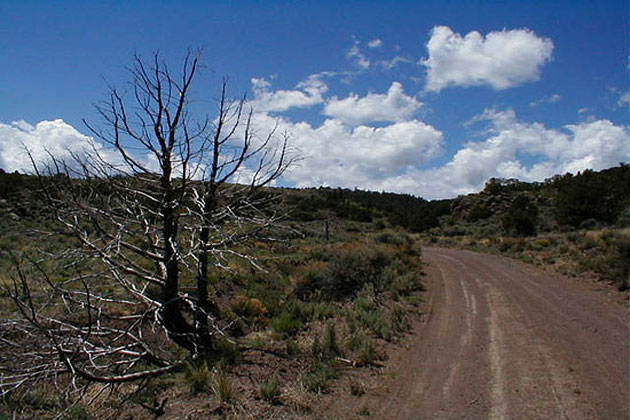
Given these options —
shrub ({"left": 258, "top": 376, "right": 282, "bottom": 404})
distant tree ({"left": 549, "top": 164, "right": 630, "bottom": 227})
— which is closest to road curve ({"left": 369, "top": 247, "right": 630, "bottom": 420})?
shrub ({"left": 258, "top": 376, "right": 282, "bottom": 404})

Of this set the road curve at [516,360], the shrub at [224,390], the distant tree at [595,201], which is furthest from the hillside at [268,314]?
the distant tree at [595,201]

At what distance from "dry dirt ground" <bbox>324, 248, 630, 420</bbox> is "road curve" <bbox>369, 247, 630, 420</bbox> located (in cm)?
1

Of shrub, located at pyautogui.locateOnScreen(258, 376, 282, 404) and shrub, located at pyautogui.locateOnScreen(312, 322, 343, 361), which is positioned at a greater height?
shrub, located at pyautogui.locateOnScreen(312, 322, 343, 361)

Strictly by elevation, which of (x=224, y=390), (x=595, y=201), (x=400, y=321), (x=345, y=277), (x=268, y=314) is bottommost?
(x=268, y=314)

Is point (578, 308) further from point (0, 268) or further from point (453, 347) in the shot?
point (0, 268)

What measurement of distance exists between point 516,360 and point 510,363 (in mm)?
207

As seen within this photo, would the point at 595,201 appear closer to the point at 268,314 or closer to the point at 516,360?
the point at 516,360

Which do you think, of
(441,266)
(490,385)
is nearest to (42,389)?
(490,385)

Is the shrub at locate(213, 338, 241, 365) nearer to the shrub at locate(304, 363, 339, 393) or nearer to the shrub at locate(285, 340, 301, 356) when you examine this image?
the shrub at locate(285, 340, 301, 356)

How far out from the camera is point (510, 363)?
7137 millimetres

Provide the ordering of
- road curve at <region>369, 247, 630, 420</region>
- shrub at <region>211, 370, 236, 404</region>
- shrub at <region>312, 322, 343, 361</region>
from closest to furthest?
road curve at <region>369, 247, 630, 420</region> < shrub at <region>211, 370, 236, 404</region> < shrub at <region>312, 322, 343, 361</region>

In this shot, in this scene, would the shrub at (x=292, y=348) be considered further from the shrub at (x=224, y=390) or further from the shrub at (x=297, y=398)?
the shrub at (x=224, y=390)

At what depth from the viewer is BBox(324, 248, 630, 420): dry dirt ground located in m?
5.63

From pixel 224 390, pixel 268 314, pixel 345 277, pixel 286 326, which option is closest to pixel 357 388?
pixel 224 390
